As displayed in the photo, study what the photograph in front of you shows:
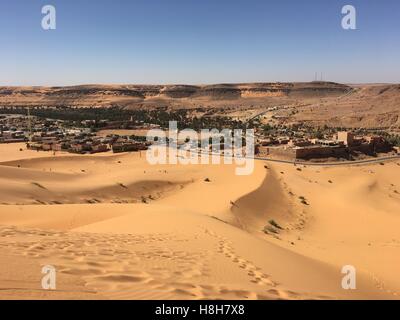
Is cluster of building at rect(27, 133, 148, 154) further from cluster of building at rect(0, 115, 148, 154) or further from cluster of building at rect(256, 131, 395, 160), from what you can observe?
cluster of building at rect(256, 131, 395, 160)

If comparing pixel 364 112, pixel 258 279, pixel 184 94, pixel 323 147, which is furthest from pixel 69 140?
pixel 184 94

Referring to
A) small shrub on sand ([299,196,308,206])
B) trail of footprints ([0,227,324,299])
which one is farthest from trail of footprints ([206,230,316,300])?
small shrub on sand ([299,196,308,206])

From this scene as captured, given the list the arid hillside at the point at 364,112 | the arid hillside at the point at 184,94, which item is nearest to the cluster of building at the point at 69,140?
the arid hillside at the point at 364,112

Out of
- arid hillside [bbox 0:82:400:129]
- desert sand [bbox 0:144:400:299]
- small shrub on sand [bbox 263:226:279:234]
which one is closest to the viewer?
desert sand [bbox 0:144:400:299]

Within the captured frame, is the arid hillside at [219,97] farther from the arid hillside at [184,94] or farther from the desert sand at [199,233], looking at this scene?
the desert sand at [199,233]

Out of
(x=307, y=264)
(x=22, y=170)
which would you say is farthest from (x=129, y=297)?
(x=22, y=170)

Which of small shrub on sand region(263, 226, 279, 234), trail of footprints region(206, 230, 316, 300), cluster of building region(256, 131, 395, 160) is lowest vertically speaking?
small shrub on sand region(263, 226, 279, 234)
